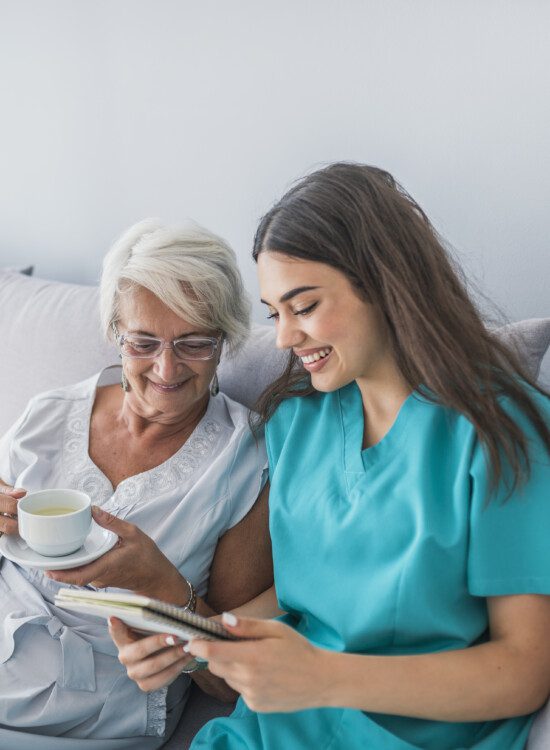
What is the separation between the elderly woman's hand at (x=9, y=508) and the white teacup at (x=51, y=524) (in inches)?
2.7

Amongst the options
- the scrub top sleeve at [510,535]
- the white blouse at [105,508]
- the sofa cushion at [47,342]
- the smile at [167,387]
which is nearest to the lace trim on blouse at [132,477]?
the white blouse at [105,508]

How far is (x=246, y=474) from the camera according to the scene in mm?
1563

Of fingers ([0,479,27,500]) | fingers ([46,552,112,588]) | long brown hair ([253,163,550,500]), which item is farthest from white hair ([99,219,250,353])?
fingers ([46,552,112,588])

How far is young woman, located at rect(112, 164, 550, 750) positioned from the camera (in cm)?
114

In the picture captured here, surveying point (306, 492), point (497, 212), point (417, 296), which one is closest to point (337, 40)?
point (497, 212)

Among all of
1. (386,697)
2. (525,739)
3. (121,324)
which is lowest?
(525,739)

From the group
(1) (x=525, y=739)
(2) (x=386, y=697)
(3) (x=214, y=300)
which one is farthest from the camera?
(3) (x=214, y=300)

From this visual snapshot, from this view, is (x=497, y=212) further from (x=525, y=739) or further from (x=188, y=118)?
(x=525, y=739)

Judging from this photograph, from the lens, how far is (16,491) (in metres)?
1.44

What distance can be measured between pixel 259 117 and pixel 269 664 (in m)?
1.39

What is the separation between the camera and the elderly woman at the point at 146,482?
4.71 ft

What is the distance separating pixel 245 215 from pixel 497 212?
629mm

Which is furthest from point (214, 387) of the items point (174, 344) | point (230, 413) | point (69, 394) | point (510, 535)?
point (510, 535)

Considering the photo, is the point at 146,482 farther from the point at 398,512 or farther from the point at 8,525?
the point at 398,512
